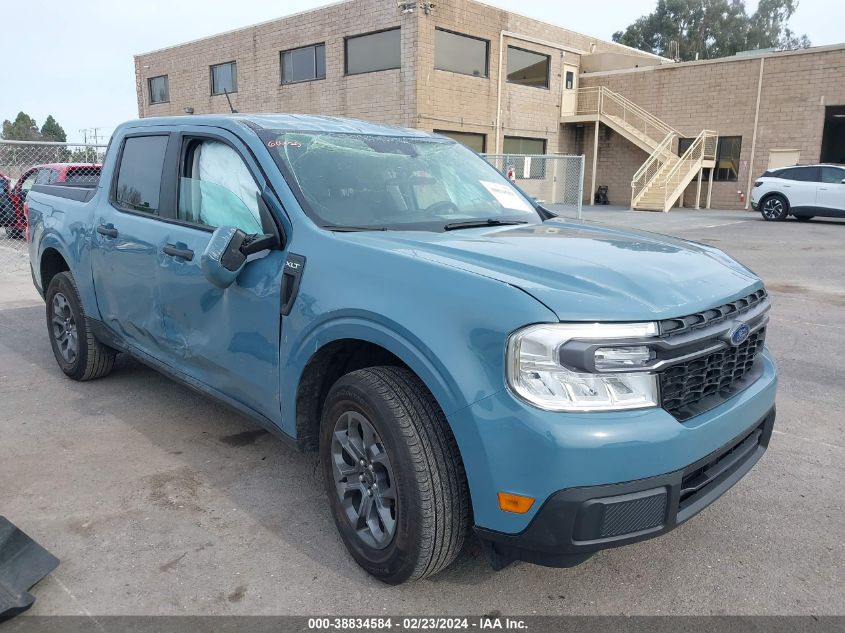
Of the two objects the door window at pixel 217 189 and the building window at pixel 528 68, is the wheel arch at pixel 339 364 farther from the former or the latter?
the building window at pixel 528 68

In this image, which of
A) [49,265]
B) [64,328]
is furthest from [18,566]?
[49,265]

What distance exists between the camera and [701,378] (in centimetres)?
244

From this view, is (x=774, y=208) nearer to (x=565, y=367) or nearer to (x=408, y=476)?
(x=565, y=367)

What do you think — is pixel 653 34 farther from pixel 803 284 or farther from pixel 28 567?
pixel 28 567

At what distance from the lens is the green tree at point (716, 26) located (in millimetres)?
58594

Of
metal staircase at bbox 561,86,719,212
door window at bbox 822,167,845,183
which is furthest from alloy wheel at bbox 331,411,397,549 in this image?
metal staircase at bbox 561,86,719,212

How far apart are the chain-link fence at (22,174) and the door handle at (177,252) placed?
9.05 m

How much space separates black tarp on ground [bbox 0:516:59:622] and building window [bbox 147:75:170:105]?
110 ft

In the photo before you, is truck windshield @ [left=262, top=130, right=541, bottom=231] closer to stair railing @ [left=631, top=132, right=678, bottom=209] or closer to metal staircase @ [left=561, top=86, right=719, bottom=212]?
metal staircase @ [left=561, top=86, right=719, bottom=212]

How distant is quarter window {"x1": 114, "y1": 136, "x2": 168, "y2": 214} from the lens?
159 inches

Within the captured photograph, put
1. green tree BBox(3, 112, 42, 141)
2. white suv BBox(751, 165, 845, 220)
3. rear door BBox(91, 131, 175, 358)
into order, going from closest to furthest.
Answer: rear door BBox(91, 131, 175, 358) → white suv BBox(751, 165, 845, 220) → green tree BBox(3, 112, 42, 141)

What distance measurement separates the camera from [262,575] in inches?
109

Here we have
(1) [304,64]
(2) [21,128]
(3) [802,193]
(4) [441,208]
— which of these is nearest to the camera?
(4) [441,208]

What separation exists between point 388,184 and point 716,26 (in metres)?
65.6
